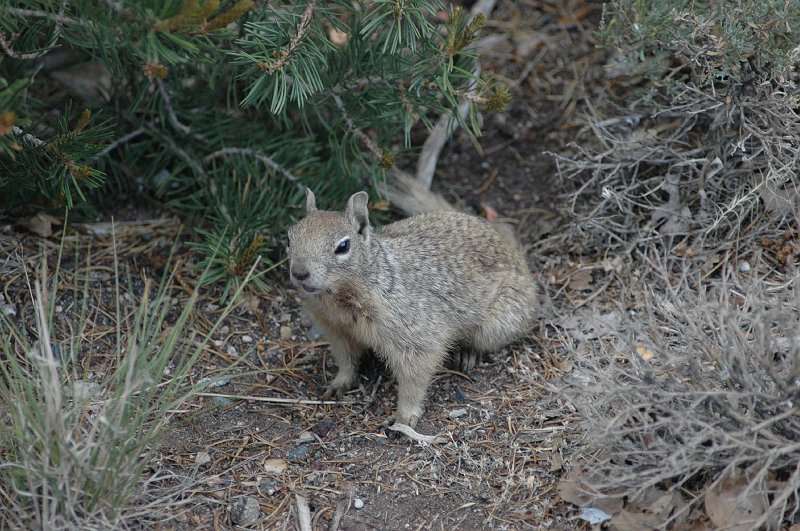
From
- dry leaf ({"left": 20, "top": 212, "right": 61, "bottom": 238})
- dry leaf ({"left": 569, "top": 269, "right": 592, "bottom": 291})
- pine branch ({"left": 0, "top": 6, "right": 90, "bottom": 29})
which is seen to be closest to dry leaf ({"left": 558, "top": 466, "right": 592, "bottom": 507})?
dry leaf ({"left": 569, "top": 269, "right": 592, "bottom": 291})

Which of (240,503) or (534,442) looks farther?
(534,442)

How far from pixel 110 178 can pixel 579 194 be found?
Answer: 3407 millimetres

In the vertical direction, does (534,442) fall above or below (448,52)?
below

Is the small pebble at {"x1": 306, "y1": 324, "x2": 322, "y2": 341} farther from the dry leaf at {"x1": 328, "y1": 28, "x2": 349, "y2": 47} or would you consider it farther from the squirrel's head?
the dry leaf at {"x1": 328, "y1": 28, "x2": 349, "y2": 47}

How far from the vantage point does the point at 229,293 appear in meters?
5.67

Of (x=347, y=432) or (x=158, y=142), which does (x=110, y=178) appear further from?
(x=347, y=432)

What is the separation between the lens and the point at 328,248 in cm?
455

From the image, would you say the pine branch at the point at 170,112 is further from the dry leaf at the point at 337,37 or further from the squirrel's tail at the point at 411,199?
the squirrel's tail at the point at 411,199

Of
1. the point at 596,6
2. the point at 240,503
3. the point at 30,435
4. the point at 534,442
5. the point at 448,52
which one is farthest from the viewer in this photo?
the point at 596,6

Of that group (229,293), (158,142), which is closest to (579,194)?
(229,293)

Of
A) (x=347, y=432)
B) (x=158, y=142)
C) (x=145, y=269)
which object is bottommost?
(x=347, y=432)

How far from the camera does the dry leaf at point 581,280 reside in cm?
589

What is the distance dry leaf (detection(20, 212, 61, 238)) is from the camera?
5641 millimetres

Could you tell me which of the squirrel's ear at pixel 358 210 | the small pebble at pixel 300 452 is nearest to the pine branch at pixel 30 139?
the squirrel's ear at pixel 358 210
